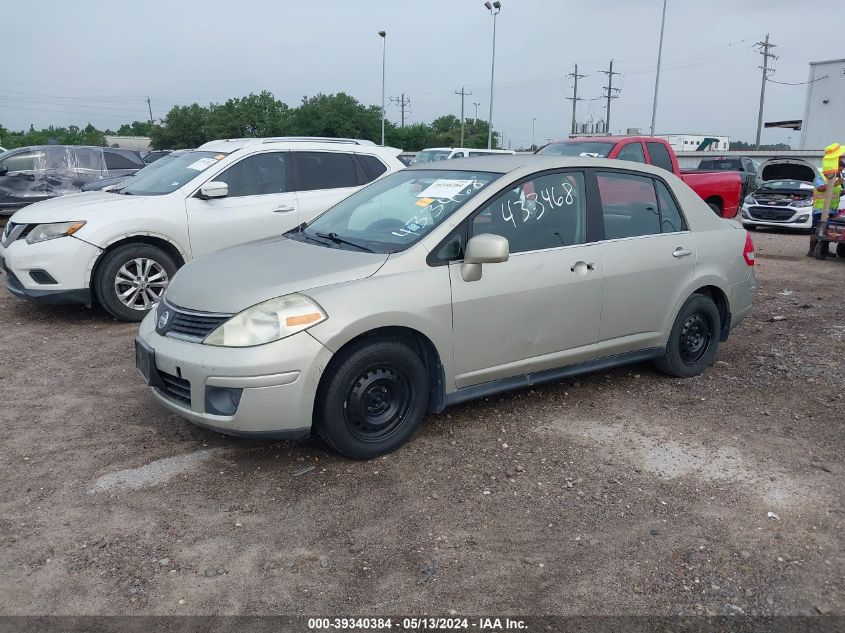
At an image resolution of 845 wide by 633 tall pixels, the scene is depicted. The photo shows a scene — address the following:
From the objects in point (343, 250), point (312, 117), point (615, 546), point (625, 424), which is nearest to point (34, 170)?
point (343, 250)

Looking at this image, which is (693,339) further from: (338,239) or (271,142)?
(271,142)

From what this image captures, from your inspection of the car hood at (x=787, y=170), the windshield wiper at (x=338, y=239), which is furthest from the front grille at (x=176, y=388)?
the car hood at (x=787, y=170)

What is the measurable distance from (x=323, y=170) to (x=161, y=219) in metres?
1.86

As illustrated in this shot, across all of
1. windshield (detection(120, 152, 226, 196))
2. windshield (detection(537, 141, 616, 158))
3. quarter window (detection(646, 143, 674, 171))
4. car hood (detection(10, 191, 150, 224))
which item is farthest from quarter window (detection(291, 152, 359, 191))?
quarter window (detection(646, 143, 674, 171))

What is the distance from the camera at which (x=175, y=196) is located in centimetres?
714

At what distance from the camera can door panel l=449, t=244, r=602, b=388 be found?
4.23 meters

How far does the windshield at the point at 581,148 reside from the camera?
1108 centimetres

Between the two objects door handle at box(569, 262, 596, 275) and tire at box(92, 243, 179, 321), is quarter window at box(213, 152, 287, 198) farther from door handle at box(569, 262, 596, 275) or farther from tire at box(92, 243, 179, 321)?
door handle at box(569, 262, 596, 275)

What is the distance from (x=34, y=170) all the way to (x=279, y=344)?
1202cm

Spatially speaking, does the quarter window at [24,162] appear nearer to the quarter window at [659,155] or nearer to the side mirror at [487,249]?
the quarter window at [659,155]

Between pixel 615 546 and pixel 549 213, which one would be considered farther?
pixel 549 213

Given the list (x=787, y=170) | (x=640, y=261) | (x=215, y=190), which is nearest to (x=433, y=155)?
(x=787, y=170)

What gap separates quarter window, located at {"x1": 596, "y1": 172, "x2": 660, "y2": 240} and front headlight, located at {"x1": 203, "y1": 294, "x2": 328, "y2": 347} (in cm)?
223

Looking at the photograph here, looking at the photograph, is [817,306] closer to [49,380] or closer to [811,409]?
[811,409]
